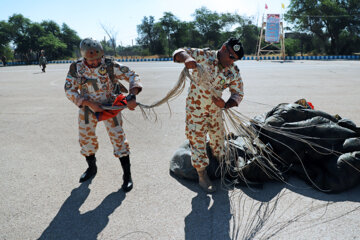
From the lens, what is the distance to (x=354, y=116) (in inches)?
219

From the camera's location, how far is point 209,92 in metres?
2.79

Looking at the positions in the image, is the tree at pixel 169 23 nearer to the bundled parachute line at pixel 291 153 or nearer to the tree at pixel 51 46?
the tree at pixel 51 46

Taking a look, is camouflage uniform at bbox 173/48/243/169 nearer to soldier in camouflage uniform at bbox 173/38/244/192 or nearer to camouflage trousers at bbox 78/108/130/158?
soldier in camouflage uniform at bbox 173/38/244/192

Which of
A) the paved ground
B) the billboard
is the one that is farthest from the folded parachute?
the billboard

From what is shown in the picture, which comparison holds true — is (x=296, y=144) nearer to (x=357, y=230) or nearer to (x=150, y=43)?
(x=357, y=230)

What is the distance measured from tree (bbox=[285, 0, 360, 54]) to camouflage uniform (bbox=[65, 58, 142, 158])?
1641 inches

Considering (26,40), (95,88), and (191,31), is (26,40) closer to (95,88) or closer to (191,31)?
(191,31)

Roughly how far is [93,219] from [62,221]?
0.31 meters

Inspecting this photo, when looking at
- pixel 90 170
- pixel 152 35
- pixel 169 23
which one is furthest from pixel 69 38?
pixel 90 170

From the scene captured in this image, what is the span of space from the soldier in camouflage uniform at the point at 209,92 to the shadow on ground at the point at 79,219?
1057 millimetres

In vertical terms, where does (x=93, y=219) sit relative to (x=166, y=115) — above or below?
below

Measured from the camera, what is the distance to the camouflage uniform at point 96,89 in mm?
2947

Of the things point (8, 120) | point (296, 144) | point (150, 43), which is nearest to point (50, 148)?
point (8, 120)

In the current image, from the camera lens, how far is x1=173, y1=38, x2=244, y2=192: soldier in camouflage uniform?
267cm
